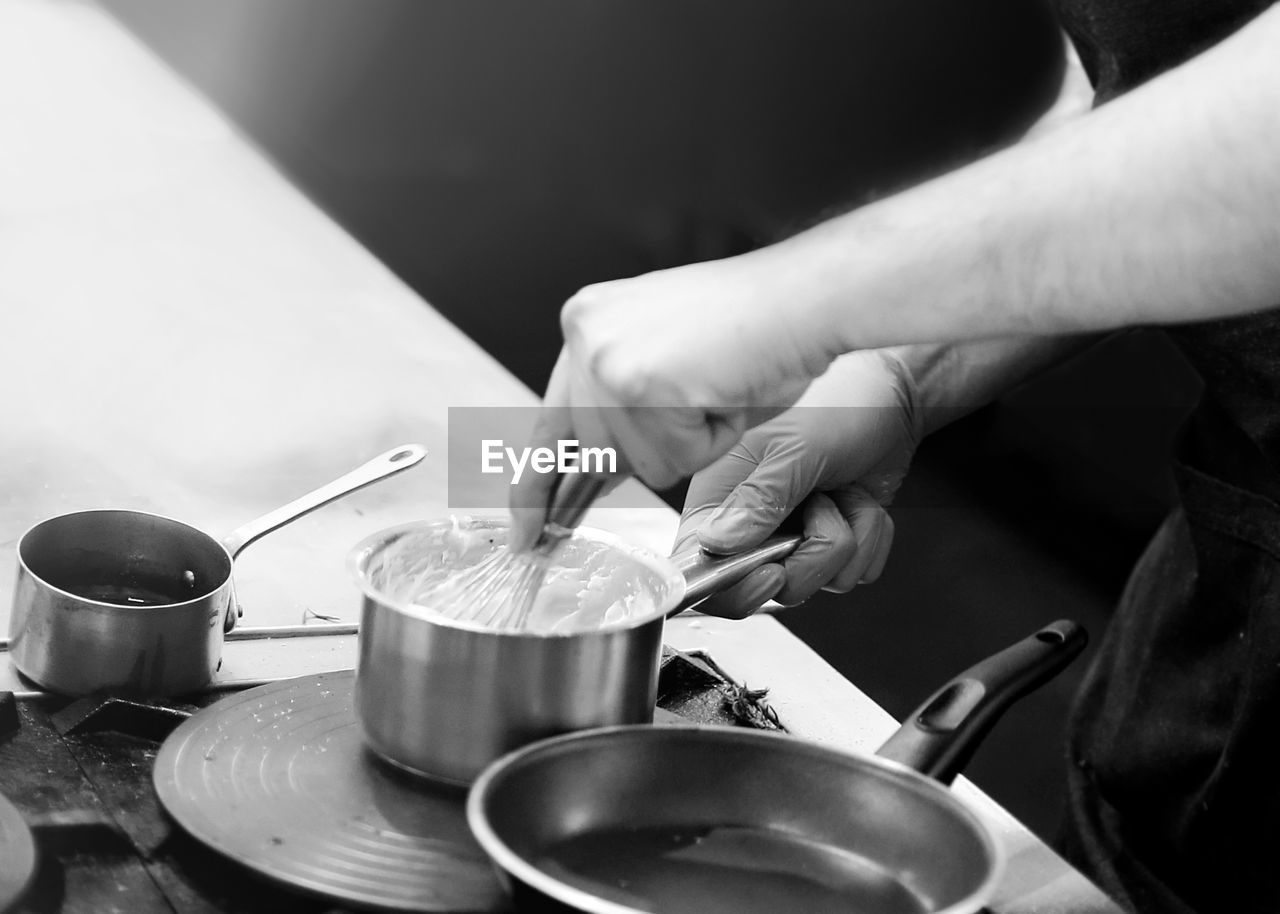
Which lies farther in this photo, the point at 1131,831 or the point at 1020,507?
the point at 1020,507

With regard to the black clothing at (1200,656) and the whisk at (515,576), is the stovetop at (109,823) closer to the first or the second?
the whisk at (515,576)

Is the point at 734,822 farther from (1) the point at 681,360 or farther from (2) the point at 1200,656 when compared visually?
(2) the point at 1200,656

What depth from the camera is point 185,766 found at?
757 mm

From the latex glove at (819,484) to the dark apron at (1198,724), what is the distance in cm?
24

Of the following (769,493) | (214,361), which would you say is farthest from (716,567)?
(214,361)

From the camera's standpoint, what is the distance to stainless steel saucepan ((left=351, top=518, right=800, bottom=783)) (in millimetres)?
734

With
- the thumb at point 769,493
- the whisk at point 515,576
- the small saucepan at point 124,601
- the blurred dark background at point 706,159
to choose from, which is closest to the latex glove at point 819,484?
the thumb at point 769,493

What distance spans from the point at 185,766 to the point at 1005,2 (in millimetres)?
2689

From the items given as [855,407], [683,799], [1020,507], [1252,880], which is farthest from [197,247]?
[1020,507]

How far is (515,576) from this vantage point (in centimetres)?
88

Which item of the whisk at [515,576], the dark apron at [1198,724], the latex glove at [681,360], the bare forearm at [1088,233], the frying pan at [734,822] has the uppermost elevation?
the bare forearm at [1088,233]

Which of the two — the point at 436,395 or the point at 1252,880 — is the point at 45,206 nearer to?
the point at 436,395

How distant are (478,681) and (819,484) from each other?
0.46 metres

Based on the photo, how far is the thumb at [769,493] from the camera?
1.04 meters
